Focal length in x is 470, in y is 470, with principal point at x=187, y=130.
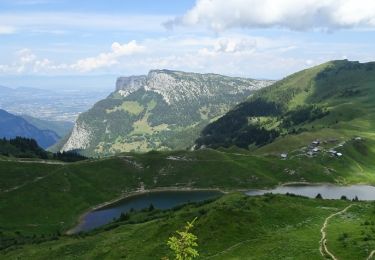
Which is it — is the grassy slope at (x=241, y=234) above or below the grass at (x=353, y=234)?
below

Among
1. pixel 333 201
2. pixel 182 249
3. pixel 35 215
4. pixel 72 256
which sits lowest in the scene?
pixel 35 215

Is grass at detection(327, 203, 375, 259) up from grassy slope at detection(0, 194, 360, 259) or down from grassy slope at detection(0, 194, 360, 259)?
up

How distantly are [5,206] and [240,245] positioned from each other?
149m

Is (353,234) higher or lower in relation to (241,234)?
higher

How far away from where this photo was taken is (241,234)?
8131cm

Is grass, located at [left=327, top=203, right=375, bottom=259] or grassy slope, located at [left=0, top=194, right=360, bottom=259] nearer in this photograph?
grass, located at [left=327, top=203, right=375, bottom=259]

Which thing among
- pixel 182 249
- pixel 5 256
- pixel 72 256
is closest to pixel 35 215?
pixel 5 256

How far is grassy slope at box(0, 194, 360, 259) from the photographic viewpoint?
71.4 meters

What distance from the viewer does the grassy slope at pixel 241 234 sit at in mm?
71375

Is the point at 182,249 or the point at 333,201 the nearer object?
the point at 182,249

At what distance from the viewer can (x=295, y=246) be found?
225ft

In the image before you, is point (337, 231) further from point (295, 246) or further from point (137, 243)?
point (137, 243)

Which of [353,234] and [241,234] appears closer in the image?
[353,234]

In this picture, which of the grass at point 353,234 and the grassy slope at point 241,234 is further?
the grassy slope at point 241,234
